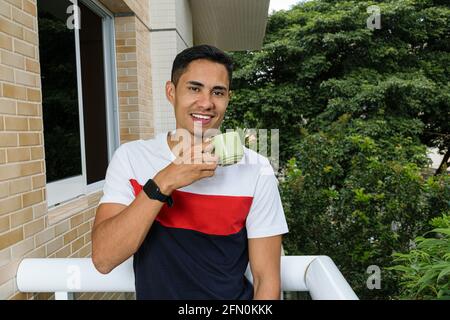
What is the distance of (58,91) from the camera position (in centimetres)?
266

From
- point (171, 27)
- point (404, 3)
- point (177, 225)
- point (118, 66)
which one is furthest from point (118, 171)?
point (404, 3)

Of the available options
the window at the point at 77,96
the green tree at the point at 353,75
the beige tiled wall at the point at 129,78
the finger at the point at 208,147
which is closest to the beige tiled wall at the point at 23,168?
the window at the point at 77,96

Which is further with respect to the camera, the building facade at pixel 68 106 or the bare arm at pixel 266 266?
the building facade at pixel 68 106

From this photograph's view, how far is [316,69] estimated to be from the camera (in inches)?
499

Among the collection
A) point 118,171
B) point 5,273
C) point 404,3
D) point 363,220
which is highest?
point 404,3

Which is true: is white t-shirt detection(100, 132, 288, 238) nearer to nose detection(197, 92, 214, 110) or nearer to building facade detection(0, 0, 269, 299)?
nose detection(197, 92, 214, 110)

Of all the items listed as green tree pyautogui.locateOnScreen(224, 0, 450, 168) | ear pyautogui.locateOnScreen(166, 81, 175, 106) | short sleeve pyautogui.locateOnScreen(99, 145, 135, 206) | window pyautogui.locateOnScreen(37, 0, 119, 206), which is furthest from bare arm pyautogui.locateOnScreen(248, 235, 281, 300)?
green tree pyautogui.locateOnScreen(224, 0, 450, 168)

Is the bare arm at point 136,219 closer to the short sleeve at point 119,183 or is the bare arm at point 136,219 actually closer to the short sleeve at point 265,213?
the short sleeve at point 119,183

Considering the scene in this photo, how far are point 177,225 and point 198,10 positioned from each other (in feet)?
21.7

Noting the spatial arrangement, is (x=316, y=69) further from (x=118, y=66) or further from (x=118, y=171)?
(x=118, y=171)

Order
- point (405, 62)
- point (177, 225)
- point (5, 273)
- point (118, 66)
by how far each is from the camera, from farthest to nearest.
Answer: point (405, 62), point (118, 66), point (5, 273), point (177, 225)

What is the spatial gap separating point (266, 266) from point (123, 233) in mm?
486

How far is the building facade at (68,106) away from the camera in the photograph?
5.58 feet

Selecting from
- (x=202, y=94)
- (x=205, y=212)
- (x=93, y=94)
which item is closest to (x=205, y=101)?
(x=202, y=94)
